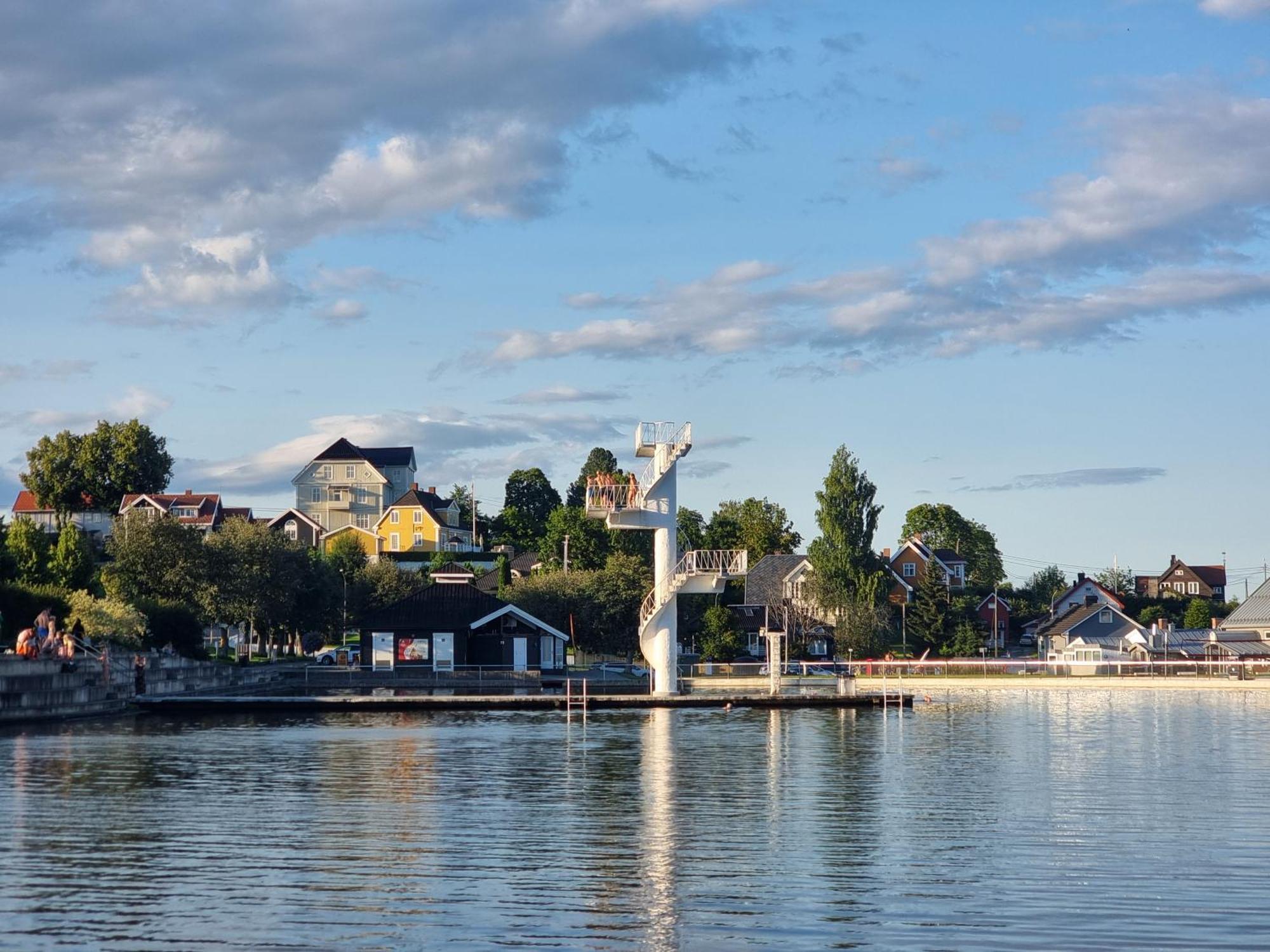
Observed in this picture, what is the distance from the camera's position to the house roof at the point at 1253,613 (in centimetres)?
10169

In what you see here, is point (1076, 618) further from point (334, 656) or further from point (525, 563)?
point (334, 656)

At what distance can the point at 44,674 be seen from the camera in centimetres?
4616

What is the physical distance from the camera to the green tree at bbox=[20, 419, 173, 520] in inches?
5271

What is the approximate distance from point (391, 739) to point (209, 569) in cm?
3907

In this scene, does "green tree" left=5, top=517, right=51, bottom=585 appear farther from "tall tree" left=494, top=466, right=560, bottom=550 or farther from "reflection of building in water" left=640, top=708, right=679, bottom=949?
"tall tree" left=494, top=466, right=560, bottom=550

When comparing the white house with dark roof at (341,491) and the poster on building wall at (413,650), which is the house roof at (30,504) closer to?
the white house with dark roof at (341,491)

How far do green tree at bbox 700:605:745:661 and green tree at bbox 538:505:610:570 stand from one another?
20.2 m

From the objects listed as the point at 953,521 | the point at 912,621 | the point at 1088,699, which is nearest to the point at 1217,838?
the point at 1088,699

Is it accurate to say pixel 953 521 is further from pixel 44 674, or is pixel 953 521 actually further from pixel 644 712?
pixel 44 674

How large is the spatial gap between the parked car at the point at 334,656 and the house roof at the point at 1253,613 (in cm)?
6119

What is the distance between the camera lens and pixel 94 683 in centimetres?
5119

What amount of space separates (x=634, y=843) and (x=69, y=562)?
50.6 metres

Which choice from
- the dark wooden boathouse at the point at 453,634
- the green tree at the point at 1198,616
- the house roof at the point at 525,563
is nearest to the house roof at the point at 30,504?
the house roof at the point at 525,563

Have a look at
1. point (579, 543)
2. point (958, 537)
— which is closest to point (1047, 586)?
point (958, 537)
